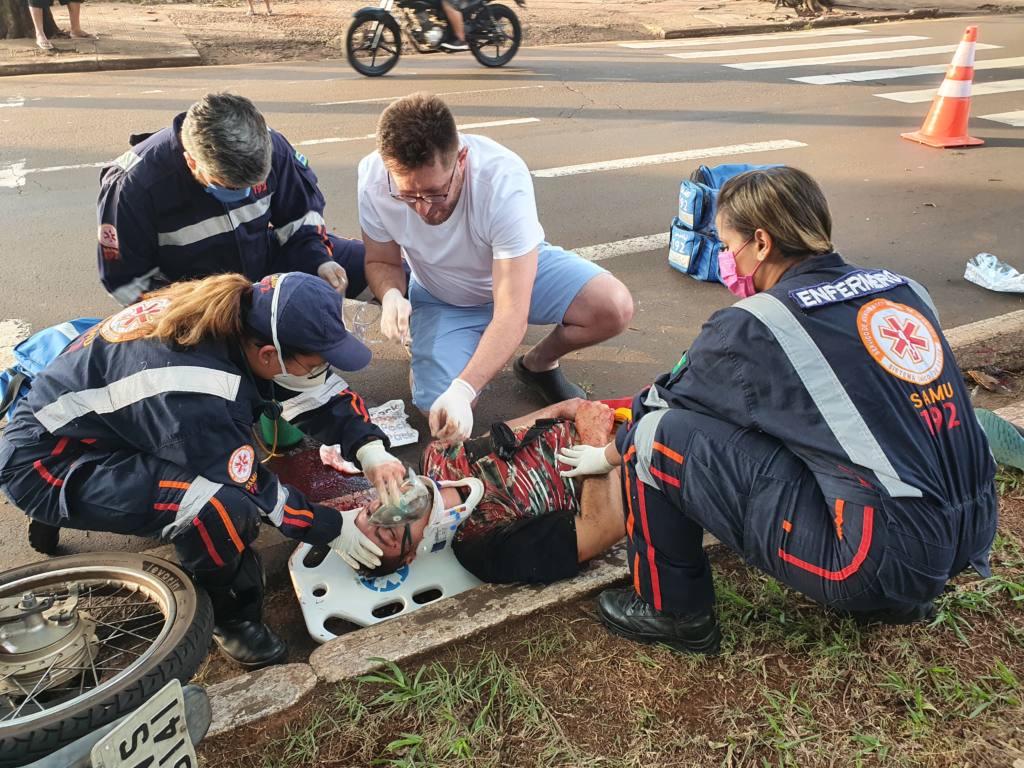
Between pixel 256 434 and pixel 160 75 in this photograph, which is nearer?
pixel 256 434

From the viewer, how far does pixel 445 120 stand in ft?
9.34

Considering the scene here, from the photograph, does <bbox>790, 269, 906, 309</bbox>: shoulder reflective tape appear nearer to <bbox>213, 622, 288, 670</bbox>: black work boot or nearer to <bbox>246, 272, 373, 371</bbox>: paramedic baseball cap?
<bbox>246, 272, 373, 371</bbox>: paramedic baseball cap

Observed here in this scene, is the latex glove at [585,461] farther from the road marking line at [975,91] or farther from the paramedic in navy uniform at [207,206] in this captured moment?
the road marking line at [975,91]

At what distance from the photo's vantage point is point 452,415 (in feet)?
9.59

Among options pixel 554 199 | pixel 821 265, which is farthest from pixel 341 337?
pixel 554 199

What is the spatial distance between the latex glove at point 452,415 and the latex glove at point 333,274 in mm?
918

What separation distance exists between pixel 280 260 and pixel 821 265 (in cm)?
250

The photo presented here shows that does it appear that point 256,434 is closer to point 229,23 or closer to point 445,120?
point 445,120

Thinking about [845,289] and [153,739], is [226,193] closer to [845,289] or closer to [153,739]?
[153,739]

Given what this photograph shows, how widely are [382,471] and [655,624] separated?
1003 millimetres

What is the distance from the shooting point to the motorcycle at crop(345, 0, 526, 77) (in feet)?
31.2

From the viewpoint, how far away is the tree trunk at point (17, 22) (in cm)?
1015

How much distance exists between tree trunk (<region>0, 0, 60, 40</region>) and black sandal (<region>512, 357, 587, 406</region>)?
375 inches

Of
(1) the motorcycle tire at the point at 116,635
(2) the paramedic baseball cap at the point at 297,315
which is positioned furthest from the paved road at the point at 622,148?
(2) the paramedic baseball cap at the point at 297,315
